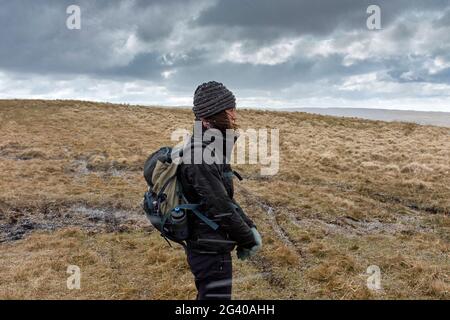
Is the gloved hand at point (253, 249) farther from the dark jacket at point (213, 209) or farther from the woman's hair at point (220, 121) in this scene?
the woman's hair at point (220, 121)

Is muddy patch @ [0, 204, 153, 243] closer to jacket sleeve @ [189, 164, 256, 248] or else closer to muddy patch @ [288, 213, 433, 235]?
muddy patch @ [288, 213, 433, 235]

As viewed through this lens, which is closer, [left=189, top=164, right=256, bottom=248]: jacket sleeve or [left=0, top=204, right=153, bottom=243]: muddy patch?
[left=189, top=164, right=256, bottom=248]: jacket sleeve

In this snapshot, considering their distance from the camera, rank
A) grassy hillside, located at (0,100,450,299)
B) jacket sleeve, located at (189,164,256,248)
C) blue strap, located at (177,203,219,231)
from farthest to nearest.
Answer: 1. grassy hillside, located at (0,100,450,299)
2. blue strap, located at (177,203,219,231)
3. jacket sleeve, located at (189,164,256,248)

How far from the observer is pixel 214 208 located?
10.7 ft

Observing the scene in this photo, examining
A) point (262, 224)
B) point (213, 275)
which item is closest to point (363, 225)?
point (262, 224)

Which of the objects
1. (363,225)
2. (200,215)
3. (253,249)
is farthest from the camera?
(363,225)

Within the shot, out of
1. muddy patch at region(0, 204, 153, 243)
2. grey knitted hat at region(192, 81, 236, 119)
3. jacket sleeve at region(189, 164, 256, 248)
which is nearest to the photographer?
jacket sleeve at region(189, 164, 256, 248)

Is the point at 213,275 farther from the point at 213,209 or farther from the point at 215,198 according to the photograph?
the point at 215,198

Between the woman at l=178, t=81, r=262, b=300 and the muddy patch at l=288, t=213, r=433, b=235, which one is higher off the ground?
the woman at l=178, t=81, r=262, b=300

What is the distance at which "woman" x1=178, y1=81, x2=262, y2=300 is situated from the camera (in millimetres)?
3244

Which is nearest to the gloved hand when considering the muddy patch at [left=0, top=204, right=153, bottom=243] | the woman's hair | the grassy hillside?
the woman's hair

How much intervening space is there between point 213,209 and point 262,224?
7.35 m

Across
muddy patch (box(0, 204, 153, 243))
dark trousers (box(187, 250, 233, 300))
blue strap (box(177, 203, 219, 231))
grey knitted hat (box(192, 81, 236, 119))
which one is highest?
grey knitted hat (box(192, 81, 236, 119))

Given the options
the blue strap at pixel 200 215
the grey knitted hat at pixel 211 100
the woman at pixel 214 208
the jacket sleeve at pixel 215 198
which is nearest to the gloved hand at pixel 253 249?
the woman at pixel 214 208
